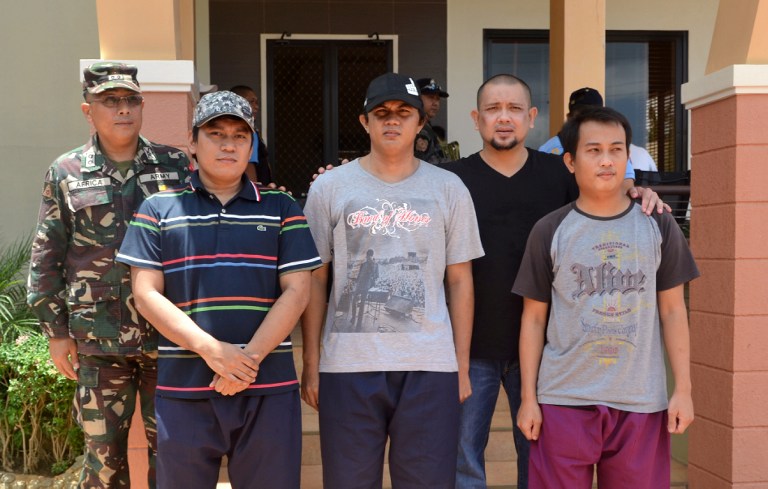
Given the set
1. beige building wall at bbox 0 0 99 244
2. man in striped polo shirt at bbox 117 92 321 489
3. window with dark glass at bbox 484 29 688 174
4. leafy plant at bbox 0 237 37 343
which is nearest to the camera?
man in striped polo shirt at bbox 117 92 321 489

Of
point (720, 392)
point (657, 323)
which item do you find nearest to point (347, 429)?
point (657, 323)

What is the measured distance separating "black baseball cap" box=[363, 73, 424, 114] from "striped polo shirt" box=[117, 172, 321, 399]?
525mm

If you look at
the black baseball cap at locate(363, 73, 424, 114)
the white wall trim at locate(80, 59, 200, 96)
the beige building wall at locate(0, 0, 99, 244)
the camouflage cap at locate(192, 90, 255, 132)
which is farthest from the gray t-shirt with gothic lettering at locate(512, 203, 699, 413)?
the beige building wall at locate(0, 0, 99, 244)

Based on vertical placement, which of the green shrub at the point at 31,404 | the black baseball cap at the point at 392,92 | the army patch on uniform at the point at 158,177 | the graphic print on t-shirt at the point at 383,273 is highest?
the black baseball cap at the point at 392,92

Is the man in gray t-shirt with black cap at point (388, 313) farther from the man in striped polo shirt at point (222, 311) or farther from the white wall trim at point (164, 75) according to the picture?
the white wall trim at point (164, 75)

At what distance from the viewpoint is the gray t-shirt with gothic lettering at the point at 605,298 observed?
3076 millimetres

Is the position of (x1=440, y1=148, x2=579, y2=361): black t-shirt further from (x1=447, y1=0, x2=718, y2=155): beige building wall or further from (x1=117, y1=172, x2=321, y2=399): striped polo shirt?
(x1=447, y1=0, x2=718, y2=155): beige building wall

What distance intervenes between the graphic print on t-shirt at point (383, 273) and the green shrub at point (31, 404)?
267 cm

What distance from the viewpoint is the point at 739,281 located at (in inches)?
171

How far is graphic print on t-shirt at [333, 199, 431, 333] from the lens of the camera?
311cm

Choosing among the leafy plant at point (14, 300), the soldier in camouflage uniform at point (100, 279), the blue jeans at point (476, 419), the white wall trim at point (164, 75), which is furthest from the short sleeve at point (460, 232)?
the leafy plant at point (14, 300)

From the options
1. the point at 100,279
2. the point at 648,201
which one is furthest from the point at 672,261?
the point at 100,279

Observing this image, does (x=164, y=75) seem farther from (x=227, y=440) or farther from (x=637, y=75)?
(x=637, y=75)

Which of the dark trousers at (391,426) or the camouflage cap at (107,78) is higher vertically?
the camouflage cap at (107,78)
